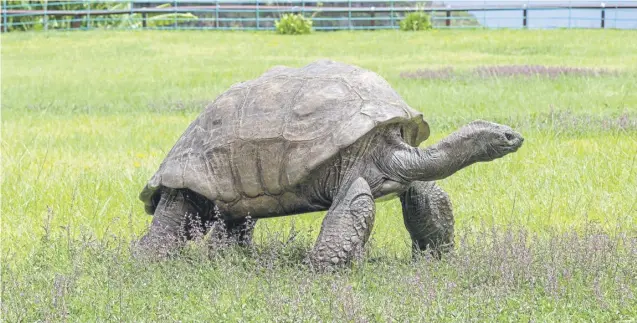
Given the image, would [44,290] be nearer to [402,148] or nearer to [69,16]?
[402,148]

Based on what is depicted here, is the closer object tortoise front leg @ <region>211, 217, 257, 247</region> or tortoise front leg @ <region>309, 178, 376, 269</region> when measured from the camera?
tortoise front leg @ <region>309, 178, 376, 269</region>

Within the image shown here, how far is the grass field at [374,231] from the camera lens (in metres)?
4.71

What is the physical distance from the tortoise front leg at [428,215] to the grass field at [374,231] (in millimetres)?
125

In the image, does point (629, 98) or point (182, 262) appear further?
point (629, 98)

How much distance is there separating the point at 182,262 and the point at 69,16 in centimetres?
3531


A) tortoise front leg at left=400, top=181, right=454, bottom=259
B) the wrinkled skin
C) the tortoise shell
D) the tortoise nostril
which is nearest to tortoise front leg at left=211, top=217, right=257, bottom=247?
the wrinkled skin

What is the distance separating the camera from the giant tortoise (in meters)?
5.37

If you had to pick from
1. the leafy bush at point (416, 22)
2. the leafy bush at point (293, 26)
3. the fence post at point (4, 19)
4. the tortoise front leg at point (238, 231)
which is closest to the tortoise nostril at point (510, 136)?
the tortoise front leg at point (238, 231)

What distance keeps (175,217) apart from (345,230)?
1252 mm

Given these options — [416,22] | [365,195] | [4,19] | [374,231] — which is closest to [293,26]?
[416,22]

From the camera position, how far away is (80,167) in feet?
30.7

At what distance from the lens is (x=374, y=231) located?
641cm

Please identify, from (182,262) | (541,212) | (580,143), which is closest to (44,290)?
(182,262)

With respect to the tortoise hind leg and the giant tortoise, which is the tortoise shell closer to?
the giant tortoise
